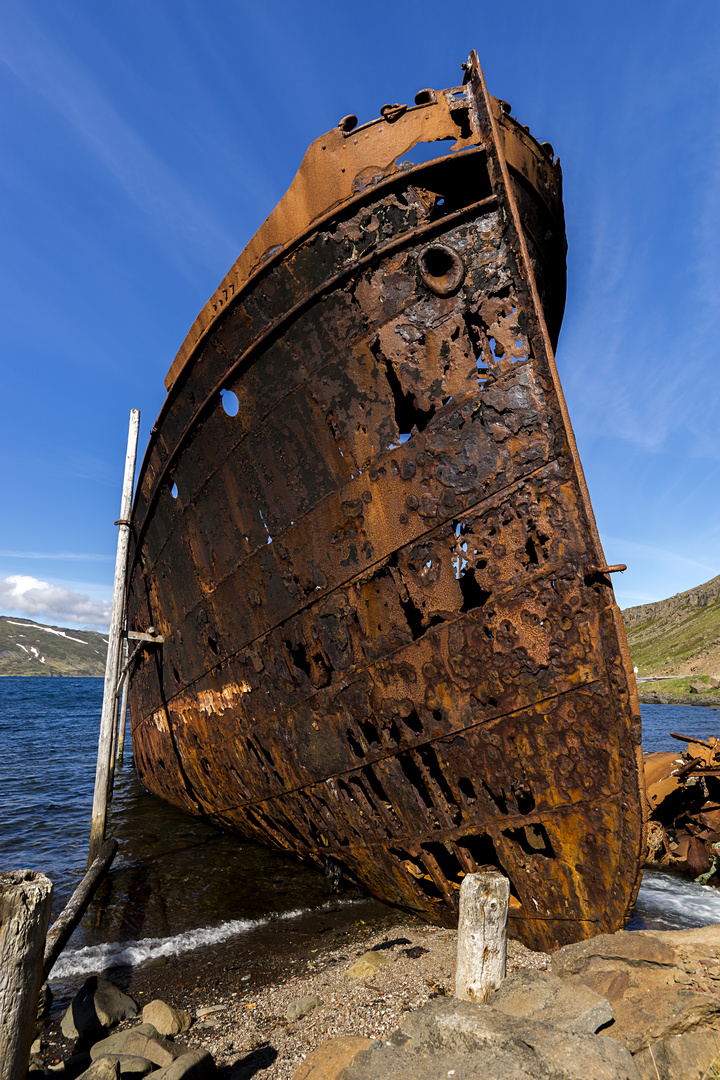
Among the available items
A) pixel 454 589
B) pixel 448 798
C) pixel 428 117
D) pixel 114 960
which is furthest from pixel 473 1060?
pixel 428 117

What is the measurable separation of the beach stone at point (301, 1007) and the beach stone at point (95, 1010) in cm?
111

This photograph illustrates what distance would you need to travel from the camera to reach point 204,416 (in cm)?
510

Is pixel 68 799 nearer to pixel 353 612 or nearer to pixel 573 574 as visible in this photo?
pixel 353 612

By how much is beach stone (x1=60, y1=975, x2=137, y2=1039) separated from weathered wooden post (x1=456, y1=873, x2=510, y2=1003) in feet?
7.67

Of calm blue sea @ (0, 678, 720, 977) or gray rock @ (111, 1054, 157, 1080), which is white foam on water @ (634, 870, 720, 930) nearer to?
calm blue sea @ (0, 678, 720, 977)

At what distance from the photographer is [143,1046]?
122 inches

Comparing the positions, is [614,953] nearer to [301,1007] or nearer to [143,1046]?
[301,1007]

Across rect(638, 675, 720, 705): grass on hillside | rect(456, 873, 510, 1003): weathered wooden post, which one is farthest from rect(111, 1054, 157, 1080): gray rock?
rect(638, 675, 720, 705): grass on hillside

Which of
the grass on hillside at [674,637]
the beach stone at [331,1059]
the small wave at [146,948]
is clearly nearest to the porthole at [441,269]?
the beach stone at [331,1059]

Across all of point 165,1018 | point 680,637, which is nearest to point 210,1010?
point 165,1018

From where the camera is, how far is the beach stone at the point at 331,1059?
2.60 meters

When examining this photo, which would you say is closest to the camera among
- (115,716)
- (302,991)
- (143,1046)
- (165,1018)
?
(143,1046)

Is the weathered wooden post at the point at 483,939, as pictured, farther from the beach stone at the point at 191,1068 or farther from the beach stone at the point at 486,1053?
the beach stone at the point at 191,1068

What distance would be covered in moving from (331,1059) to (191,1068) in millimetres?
752
